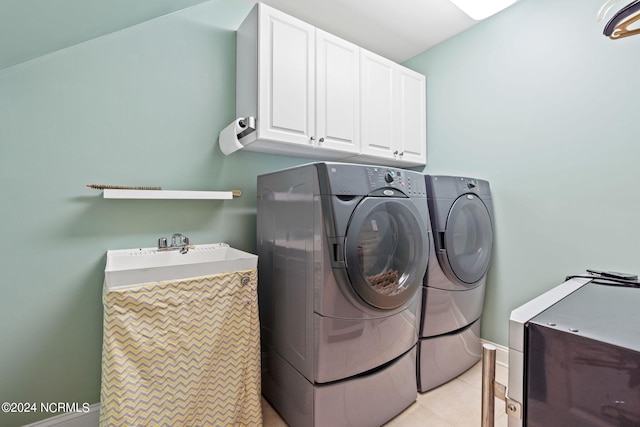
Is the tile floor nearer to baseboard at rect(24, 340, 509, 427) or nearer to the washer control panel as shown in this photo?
baseboard at rect(24, 340, 509, 427)

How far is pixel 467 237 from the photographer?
79.3 inches

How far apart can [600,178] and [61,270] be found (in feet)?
10.2

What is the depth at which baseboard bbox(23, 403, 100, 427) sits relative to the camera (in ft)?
4.71

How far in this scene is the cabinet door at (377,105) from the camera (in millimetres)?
2174

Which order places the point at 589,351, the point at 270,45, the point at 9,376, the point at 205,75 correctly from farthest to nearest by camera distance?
the point at 205,75
the point at 270,45
the point at 9,376
the point at 589,351

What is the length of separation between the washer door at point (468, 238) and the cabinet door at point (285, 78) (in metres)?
1.11

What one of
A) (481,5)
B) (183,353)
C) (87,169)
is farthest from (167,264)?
(481,5)

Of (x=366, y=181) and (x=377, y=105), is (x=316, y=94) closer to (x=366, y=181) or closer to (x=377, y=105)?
(x=377, y=105)

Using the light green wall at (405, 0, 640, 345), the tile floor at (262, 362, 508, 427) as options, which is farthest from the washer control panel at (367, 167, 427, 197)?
the tile floor at (262, 362, 508, 427)

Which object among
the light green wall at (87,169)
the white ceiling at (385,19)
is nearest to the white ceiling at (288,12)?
the white ceiling at (385,19)

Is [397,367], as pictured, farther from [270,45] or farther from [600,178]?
[270,45]

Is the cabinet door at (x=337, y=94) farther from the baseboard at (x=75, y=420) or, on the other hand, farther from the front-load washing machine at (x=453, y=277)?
the baseboard at (x=75, y=420)

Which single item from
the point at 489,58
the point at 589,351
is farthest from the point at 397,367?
the point at 489,58

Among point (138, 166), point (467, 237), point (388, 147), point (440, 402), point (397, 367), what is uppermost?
point (388, 147)
